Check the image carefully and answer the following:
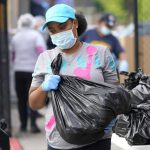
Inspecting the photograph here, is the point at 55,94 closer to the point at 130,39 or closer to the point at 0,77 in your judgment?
the point at 0,77

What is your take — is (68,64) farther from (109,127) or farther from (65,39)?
(109,127)

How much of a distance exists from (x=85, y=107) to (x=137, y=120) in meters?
0.43

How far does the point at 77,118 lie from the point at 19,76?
4.93m

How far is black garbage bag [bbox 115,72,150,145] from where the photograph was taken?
3371 millimetres

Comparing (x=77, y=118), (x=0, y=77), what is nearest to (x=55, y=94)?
(x=77, y=118)

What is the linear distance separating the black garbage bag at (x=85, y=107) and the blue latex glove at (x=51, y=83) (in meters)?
0.05

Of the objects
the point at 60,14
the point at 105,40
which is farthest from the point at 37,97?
the point at 105,40

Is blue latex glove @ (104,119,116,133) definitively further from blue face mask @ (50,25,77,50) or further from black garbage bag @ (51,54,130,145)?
blue face mask @ (50,25,77,50)

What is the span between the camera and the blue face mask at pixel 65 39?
3410mm

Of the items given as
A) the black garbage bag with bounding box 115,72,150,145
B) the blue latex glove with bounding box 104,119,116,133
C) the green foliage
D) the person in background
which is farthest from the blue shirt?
the blue latex glove with bounding box 104,119,116,133

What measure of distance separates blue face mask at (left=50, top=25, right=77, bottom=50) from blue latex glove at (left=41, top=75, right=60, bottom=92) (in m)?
0.25

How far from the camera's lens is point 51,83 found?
326 cm

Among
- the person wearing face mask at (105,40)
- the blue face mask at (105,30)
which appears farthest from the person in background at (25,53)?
the blue face mask at (105,30)

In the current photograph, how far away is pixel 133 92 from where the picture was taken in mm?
3568
